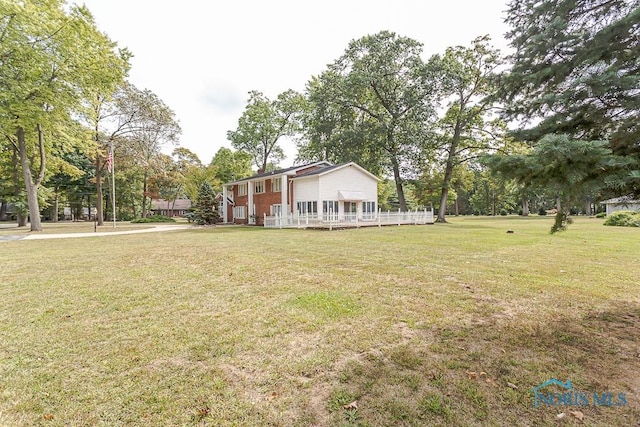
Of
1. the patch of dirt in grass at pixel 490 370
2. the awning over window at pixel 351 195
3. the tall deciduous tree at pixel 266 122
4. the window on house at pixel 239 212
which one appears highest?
the tall deciduous tree at pixel 266 122

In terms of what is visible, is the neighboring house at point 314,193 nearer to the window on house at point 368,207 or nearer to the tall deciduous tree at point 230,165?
the window on house at point 368,207

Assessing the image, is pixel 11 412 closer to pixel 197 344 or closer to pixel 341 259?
pixel 197 344

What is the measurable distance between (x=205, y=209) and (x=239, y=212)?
355 cm

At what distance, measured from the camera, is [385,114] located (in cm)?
3162

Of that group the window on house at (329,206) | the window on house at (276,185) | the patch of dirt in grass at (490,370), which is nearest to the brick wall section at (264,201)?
the window on house at (276,185)

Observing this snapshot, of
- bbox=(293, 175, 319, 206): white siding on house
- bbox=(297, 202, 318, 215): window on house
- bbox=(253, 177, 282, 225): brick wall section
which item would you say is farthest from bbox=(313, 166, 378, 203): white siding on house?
bbox=(253, 177, 282, 225): brick wall section

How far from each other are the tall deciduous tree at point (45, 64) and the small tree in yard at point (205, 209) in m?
13.1

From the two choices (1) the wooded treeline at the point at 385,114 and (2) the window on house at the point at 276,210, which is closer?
(1) the wooded treeline at the point at 385,114

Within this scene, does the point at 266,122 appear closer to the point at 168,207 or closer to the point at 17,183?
the point at 17,183

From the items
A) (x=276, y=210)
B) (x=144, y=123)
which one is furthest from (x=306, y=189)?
(x=144, y=123)

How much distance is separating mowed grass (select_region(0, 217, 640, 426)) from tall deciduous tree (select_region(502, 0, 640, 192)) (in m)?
2.45

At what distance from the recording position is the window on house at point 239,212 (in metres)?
31.3

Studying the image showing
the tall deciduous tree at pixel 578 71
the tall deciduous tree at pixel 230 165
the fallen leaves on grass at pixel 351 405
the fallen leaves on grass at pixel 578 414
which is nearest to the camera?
the fallen leaves on grass at pixel 578 414

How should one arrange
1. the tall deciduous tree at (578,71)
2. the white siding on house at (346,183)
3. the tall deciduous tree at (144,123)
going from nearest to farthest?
the tall deciduous tree at (578,71) → the white siding on house at (346,183) → the tall deciduous tree at (144,123)
